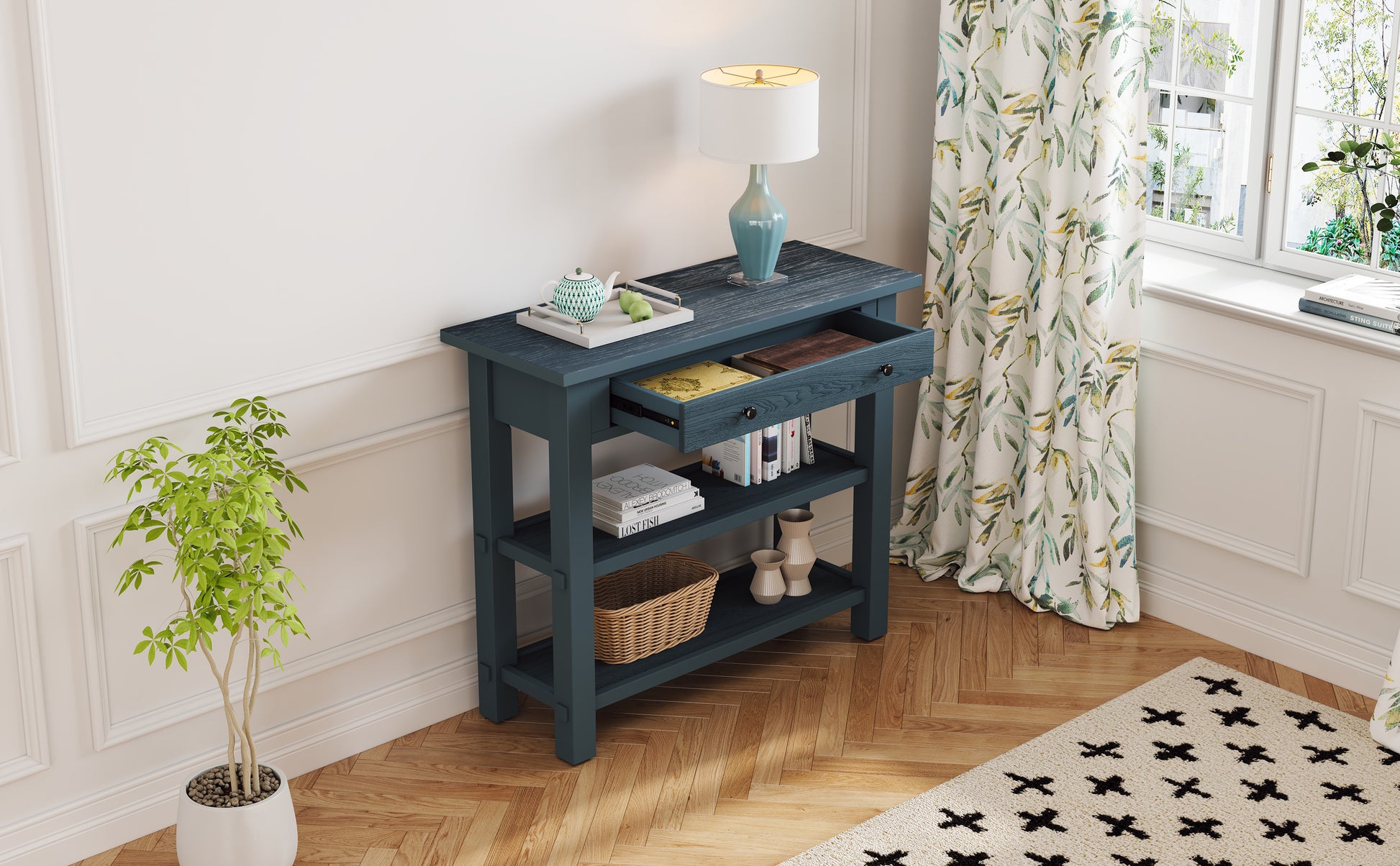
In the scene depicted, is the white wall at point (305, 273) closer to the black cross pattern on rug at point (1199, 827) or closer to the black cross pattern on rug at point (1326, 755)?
the black cross pattern on rug at point (1199, 827)

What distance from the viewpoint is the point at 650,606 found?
3.04m

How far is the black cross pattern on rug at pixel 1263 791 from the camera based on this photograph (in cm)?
286

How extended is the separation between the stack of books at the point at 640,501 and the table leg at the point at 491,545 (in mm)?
197

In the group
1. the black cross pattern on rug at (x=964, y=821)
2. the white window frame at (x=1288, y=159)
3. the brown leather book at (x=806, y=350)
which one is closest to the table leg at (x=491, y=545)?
the brown leather book at (x=806, y=350)

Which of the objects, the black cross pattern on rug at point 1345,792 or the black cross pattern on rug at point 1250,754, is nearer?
the black cross pattern on rug at point 1345,792

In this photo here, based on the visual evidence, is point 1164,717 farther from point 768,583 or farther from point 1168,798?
point 768,583

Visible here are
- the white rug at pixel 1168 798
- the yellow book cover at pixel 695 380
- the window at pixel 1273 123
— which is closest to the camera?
the white rug at pixel 1168 798

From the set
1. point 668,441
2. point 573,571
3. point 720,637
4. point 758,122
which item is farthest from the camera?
point 720,637

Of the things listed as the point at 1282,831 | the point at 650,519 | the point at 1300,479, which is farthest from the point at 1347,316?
the point at 650,519

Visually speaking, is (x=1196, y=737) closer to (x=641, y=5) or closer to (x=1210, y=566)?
(x=1210, y=566)

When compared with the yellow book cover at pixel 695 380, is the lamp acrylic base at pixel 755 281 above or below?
above

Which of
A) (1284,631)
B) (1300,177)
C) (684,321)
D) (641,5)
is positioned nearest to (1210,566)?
(1284,631)

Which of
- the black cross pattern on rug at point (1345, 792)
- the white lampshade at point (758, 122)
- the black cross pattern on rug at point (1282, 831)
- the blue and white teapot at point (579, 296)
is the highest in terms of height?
the white lampshade at point (758, 122)

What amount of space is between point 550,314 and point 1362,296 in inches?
68.9
